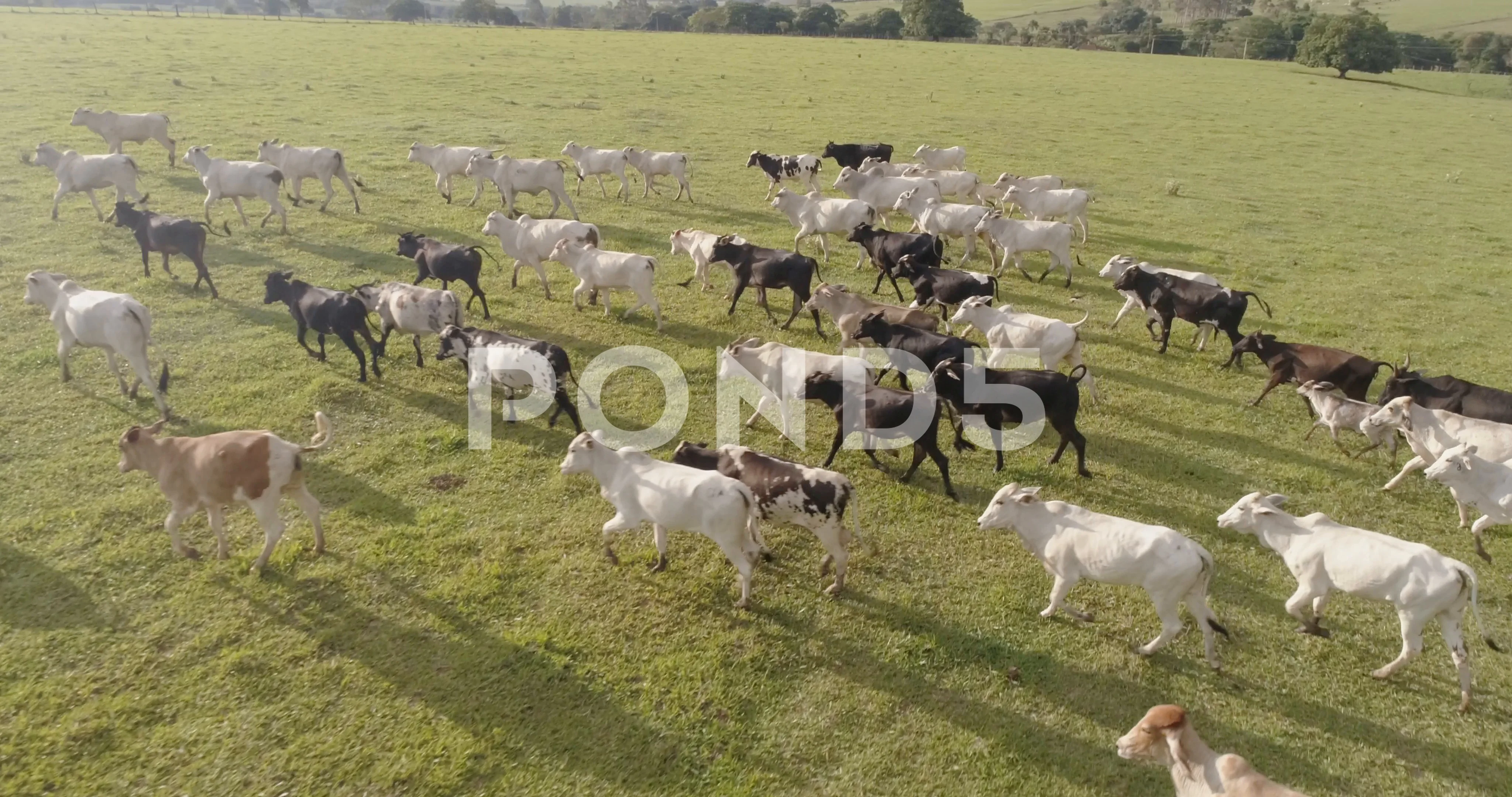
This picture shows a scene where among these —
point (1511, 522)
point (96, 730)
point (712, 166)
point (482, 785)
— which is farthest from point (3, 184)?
point (1511, 522)

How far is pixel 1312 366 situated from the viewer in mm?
9023

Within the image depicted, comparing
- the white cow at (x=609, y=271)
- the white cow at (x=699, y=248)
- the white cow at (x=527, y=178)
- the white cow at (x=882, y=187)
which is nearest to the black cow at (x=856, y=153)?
the white cow at (x=882, y=187)

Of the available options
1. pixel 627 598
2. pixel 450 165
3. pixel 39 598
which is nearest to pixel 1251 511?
pixel 627 598

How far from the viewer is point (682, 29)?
76938mm

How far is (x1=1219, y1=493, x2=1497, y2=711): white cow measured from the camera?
5.14 meters

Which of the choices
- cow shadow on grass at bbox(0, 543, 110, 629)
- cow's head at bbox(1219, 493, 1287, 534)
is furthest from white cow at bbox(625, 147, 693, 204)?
cow's head at bbox(1219, 493, 1287, 534)

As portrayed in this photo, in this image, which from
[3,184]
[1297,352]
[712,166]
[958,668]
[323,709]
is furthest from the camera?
[712,166]

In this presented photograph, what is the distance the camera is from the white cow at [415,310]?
30.4ft

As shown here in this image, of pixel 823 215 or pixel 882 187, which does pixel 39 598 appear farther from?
pixel 882 187

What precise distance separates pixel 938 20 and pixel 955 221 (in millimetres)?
60536

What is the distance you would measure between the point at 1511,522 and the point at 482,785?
816 cm

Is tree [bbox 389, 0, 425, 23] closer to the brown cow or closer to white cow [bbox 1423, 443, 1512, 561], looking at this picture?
the brown cow

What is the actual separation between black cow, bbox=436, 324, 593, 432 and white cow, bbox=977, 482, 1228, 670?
4.41 meters

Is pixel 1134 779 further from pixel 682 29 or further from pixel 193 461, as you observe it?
pixel 682 29
